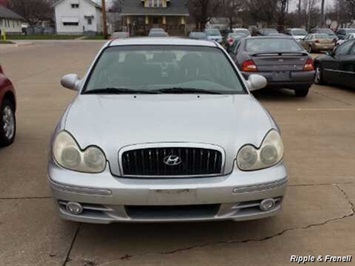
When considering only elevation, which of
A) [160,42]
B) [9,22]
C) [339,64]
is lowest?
[9,22]

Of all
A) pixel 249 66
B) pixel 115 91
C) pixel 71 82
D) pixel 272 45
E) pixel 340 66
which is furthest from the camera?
pixel 340 66

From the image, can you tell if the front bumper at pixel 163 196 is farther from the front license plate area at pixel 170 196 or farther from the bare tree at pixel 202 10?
the bare tree at pixel 202 10

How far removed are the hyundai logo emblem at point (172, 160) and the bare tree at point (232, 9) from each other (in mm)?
77028

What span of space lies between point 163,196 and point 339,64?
10331 millimetres

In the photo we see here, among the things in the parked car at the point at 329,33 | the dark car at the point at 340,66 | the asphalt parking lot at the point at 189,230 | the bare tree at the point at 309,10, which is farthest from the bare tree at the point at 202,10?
the asphalt parking lot at the point at 189,230

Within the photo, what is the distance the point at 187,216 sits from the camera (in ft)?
11.4

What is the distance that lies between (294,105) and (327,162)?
15.0 ft

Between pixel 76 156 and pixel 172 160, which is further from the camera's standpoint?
pixel 76 156

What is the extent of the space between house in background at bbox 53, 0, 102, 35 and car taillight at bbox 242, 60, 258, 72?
82319 millimetres

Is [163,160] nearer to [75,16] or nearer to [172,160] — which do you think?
[172,160]

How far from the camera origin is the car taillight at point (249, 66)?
1066cm

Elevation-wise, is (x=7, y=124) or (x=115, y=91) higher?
(x=115, y=91)

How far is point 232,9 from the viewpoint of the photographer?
7900 cm

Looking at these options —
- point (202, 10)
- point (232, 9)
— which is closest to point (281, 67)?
point (202, 10)
